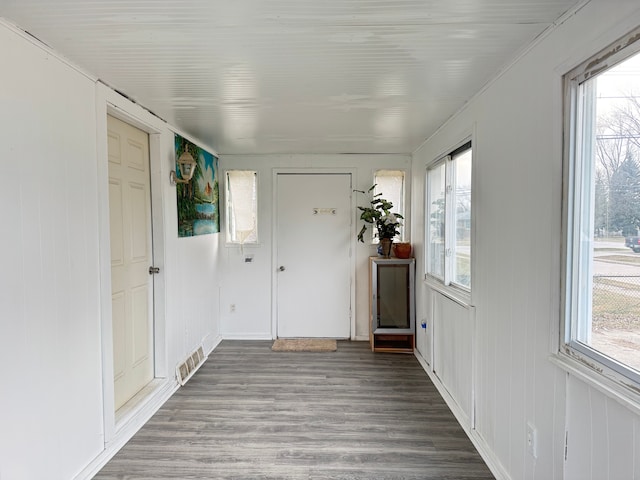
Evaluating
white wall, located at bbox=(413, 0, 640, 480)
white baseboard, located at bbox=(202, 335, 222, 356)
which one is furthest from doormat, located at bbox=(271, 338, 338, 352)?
white wall, located at bbox=(413, 0, 640, 480)

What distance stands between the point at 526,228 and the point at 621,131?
0.58m

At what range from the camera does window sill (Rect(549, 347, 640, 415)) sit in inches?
42.9

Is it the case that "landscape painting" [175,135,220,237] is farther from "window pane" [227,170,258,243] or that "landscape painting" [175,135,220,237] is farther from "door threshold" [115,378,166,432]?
"door threshold" [115,378,166,432]

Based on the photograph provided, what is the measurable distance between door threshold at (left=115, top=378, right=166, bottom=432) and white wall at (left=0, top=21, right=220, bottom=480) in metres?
0.11

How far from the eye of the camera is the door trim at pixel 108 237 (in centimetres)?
204

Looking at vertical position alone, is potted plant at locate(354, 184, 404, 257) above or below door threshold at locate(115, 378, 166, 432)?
above

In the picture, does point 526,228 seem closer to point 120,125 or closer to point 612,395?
point 612,395

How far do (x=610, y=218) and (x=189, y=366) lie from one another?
3282mm

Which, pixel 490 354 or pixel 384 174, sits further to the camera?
pixel 384 174

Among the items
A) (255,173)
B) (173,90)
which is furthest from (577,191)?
(255,173)

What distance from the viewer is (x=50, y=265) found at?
165cm

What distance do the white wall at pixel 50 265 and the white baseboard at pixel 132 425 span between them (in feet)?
0.05

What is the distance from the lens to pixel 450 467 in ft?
6.63

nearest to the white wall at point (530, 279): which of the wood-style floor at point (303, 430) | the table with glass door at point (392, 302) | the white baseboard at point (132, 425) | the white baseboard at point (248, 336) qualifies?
the wood-style floor at point (303, 430)
